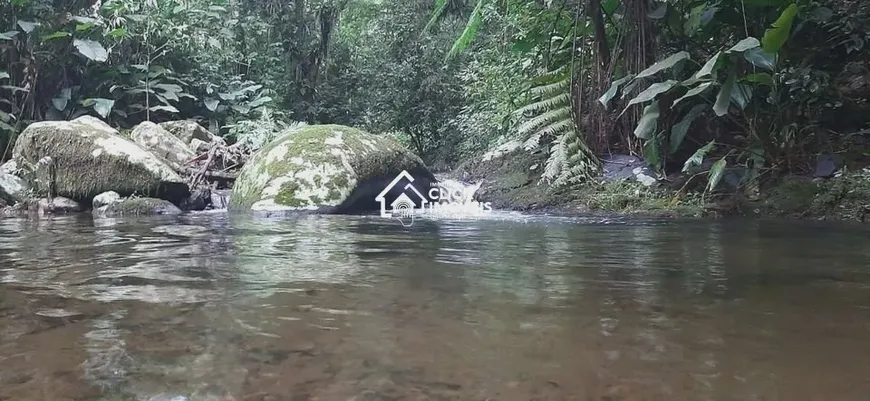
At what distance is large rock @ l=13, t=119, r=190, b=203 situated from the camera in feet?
25.8

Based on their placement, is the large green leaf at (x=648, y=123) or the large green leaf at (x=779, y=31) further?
the large green leaf at (x=648, y=123)

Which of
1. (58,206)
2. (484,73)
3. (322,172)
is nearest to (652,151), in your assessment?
(322,172)

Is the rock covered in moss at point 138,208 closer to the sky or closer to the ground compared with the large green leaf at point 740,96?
closer to the ground

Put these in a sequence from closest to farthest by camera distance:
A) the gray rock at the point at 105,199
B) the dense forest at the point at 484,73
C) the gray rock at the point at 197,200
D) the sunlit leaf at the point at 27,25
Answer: the dense forest at the point at 484,73 < the gray rock at the point at 105,199 < the gray rock at the point at 197,200 < the sunlit leaf at the point at 27,25

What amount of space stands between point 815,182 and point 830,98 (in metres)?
1.02

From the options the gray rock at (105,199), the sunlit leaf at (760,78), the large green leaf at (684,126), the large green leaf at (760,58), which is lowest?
the gray rock at (105,199)

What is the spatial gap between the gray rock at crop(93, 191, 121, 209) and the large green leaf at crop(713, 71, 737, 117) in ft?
20.8

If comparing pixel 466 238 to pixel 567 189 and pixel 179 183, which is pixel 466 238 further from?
pixel 179 183

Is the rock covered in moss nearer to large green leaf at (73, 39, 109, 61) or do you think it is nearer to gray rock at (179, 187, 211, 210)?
gray rock at (179, 187, 211, 210)

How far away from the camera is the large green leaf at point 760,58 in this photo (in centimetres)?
568

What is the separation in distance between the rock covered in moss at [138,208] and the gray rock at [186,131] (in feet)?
11.5

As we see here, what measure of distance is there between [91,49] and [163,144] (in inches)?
110

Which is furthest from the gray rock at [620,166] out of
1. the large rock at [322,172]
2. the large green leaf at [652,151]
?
the large rock at [322,172]

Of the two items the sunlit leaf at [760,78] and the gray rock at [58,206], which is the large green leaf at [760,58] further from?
the gray rock at [58,206]
